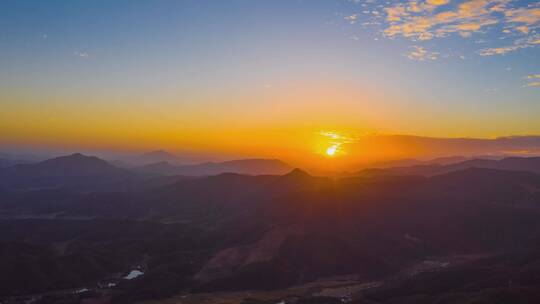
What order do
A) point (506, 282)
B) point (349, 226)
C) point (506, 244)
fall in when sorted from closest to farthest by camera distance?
point (506, 282) < point (506, 244) < point (349, 226)

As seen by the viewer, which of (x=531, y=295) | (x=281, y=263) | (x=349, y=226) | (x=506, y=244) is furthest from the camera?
(x=349, y=226)

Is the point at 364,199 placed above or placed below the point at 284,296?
above

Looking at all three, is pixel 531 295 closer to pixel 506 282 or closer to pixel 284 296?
pixel 506 282

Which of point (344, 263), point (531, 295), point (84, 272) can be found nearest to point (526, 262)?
point (531, 295)

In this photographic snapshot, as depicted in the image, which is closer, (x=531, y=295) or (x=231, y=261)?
(x=531, y=295)

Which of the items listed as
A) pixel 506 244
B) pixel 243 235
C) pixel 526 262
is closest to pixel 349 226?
pixel 243 235

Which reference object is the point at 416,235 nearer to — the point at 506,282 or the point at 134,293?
the point at 506,282

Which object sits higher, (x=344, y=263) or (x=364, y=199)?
(x=364, y=199)

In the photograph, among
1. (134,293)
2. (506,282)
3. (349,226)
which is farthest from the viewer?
(349,226)

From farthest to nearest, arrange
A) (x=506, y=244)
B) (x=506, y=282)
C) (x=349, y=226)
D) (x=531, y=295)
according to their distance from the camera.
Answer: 1. (x=349, y=226)
2. (x=506, y=244)
3. (x=506, y=282)
4. (x=531, y=295)
